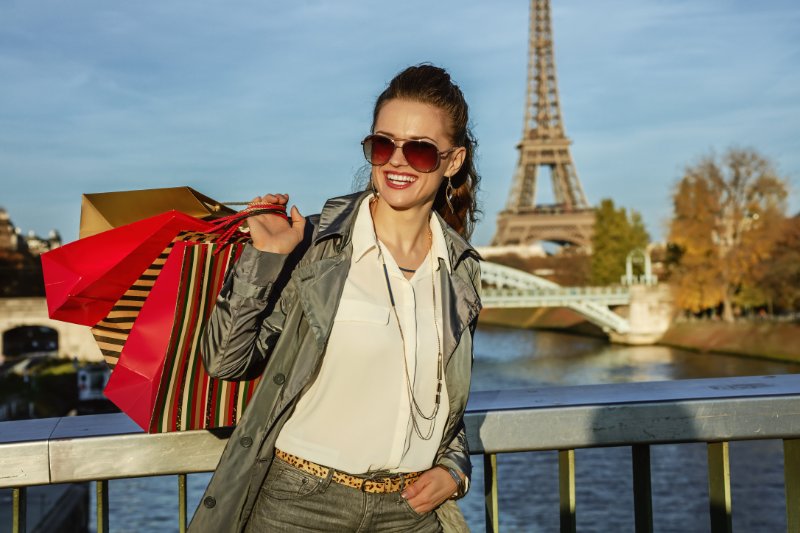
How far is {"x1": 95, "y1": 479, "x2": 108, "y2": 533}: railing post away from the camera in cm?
166

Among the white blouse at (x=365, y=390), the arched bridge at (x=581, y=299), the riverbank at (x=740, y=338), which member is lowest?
the riverbank at (x=740, y=338)

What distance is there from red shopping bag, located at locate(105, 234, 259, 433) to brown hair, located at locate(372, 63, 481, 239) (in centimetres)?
35

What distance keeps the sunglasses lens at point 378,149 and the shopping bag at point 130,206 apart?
0.26m

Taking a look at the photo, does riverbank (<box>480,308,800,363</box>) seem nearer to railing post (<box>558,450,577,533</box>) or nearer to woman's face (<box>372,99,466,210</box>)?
railing post (<box>558,450,577,533</box>)

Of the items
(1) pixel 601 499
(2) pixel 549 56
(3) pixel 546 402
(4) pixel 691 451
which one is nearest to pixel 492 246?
(2) pixel 549 56

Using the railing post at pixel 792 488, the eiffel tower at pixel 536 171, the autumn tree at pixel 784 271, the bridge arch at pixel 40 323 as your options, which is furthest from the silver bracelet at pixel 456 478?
the eiffel tower at pixel 536 171

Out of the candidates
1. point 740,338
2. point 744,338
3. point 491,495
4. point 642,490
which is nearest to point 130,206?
point 491,495

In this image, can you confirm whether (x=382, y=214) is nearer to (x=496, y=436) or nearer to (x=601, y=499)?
A: (x=496, y=436)

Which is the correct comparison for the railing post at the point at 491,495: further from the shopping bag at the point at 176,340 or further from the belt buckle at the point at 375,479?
the shopping bag at the point at 176,340

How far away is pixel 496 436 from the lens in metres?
1.74

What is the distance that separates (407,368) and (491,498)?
0.37m

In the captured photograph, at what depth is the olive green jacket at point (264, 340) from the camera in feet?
4.76

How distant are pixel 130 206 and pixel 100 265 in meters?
0.10

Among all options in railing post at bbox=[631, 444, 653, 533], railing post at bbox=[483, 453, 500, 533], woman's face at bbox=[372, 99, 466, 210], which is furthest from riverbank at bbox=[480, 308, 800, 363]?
woman's face at bbox=[372, 99, 466, 210]
